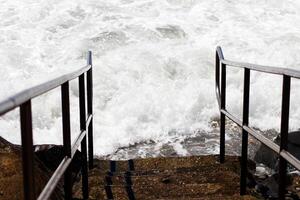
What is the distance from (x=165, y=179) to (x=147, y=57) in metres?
6.66

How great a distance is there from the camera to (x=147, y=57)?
1011 centimetres

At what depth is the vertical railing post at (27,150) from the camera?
1.20 metres

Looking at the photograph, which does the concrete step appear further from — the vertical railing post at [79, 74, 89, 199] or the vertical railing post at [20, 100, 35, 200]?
the vertical railing post at [20, 100, 35, 200]

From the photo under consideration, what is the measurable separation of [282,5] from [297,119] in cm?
684

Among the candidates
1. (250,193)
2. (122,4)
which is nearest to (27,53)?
(122,4)

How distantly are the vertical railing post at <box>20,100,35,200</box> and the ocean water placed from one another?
4.94 metres

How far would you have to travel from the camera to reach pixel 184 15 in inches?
493

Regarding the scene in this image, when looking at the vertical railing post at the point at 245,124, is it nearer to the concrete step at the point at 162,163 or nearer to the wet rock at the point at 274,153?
the concrete step at the point at 162,163

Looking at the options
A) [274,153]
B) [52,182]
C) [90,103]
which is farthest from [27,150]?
[274,153]

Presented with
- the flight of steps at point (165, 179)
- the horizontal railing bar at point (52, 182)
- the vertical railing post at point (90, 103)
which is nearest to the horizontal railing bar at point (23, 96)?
the horizontal railing bar at point (52, 182)

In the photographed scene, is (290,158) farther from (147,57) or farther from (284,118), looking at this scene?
(147,57)

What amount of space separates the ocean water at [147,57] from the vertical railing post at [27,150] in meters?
4.94

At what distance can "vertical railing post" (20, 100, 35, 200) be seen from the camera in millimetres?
1195

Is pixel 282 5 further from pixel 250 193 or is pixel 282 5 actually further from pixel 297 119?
pixel 250 193
